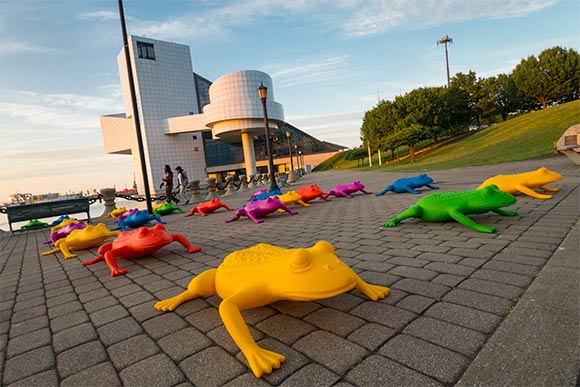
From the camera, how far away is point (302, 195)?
32.8 ft

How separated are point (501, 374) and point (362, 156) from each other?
57898 mm

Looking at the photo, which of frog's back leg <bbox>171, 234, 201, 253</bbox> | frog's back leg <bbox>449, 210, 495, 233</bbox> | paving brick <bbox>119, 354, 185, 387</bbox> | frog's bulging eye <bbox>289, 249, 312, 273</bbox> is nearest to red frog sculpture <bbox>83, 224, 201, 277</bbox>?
frog's back leg <bbox>171, 234, 201, 253</bbox>

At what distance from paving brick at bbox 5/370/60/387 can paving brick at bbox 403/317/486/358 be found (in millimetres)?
2267

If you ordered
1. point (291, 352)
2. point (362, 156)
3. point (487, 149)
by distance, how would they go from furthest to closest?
point (362, 156) → point (487, 149) → point (291, 352)

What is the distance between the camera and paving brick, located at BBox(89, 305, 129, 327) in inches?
105

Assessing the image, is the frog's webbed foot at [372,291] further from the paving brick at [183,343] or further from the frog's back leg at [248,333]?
the paving brick at [183,343]

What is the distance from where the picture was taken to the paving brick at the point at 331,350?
1765mm

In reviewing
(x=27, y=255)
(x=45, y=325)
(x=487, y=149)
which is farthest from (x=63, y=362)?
(x=487, y=149)

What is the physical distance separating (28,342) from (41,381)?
75 centimetres

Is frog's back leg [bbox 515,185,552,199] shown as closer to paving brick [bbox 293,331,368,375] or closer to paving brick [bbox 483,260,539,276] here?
paving brick [bbox 483,260,539,276]

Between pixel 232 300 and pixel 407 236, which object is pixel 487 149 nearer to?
pixel 407 236

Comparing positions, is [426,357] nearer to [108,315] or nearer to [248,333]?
[248,333]

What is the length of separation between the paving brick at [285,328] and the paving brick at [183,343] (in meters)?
0.42

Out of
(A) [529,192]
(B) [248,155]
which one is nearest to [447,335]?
(A) [529,192]
